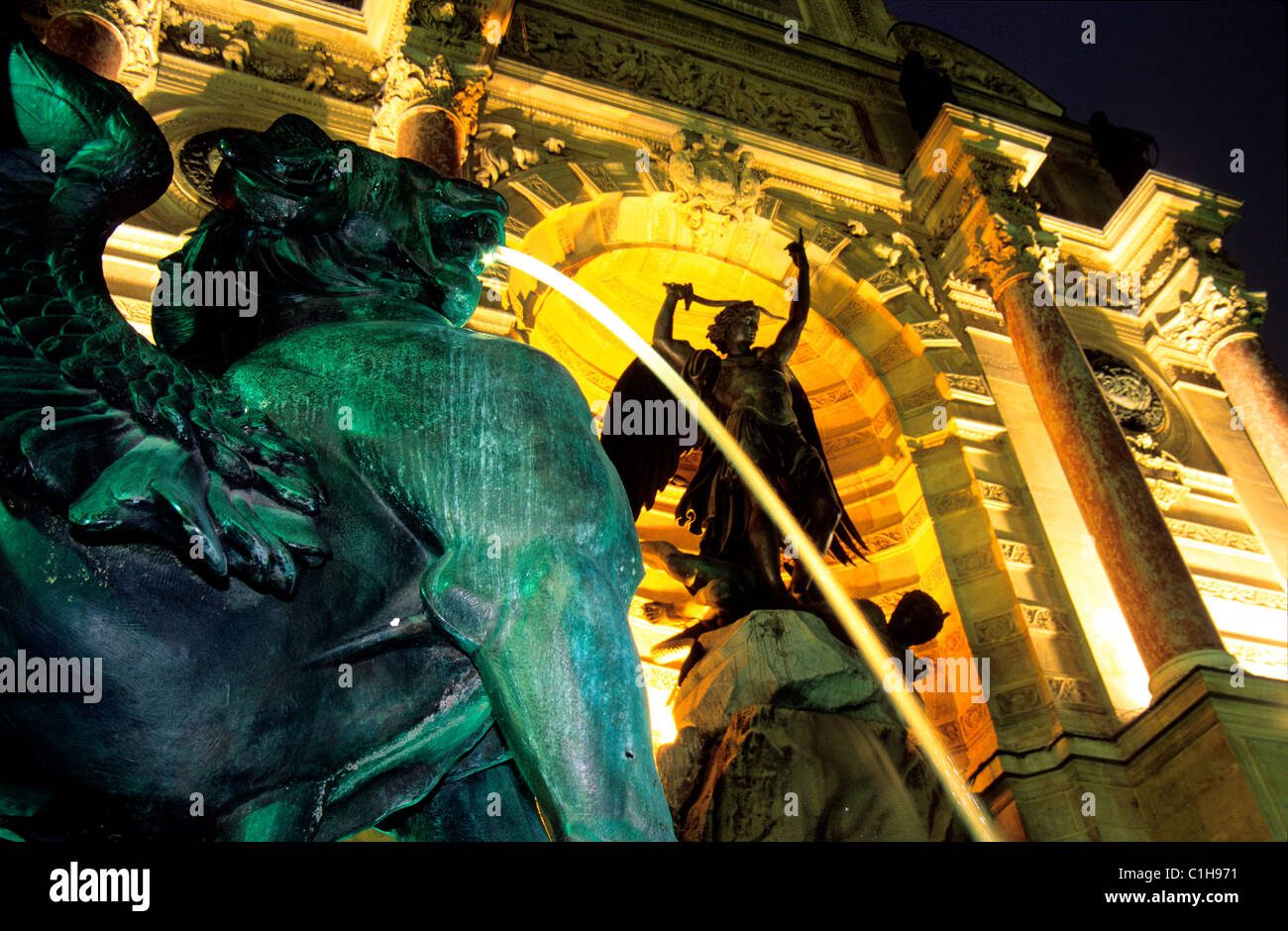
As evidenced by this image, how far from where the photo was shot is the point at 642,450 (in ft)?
21.6

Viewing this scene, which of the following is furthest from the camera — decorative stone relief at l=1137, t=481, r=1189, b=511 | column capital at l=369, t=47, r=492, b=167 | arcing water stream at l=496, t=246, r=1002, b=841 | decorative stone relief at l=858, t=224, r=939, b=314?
decorative stone relief at l=858, t=224, r=939, b=314

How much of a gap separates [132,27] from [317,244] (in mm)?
5494

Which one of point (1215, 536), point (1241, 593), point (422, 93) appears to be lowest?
point (1241, 593)

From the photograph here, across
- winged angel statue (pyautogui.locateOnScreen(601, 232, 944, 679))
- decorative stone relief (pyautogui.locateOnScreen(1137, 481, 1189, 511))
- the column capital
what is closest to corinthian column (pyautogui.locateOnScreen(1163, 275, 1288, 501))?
decorative stone relief (pyautogui.locateOnScreen(1137, 481, 1189, 511))

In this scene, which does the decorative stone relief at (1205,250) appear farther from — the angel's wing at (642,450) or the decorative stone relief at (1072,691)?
the angel's wing at (642,450)

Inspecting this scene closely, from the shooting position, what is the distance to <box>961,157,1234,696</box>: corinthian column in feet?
18.6

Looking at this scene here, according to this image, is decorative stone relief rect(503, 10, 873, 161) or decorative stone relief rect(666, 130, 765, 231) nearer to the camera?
decorative stone relief rect(666, 130, 765, 231)

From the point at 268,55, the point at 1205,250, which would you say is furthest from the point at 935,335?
the point at 268,55

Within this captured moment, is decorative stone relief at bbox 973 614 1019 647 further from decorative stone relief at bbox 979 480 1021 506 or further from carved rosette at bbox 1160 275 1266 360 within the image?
carved rosette at bbox 1160 275 1266 360

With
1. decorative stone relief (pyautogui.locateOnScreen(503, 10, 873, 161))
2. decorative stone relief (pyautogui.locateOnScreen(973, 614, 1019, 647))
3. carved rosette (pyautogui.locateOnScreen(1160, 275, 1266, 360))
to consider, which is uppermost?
decorative stone relief (pyautogui.locateOnScreen(503, 10, 873, 161))

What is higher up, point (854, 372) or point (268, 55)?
point (268, 55)

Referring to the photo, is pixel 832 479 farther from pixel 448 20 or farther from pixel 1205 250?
pixel 1205 250

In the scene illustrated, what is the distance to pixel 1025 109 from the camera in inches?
428
